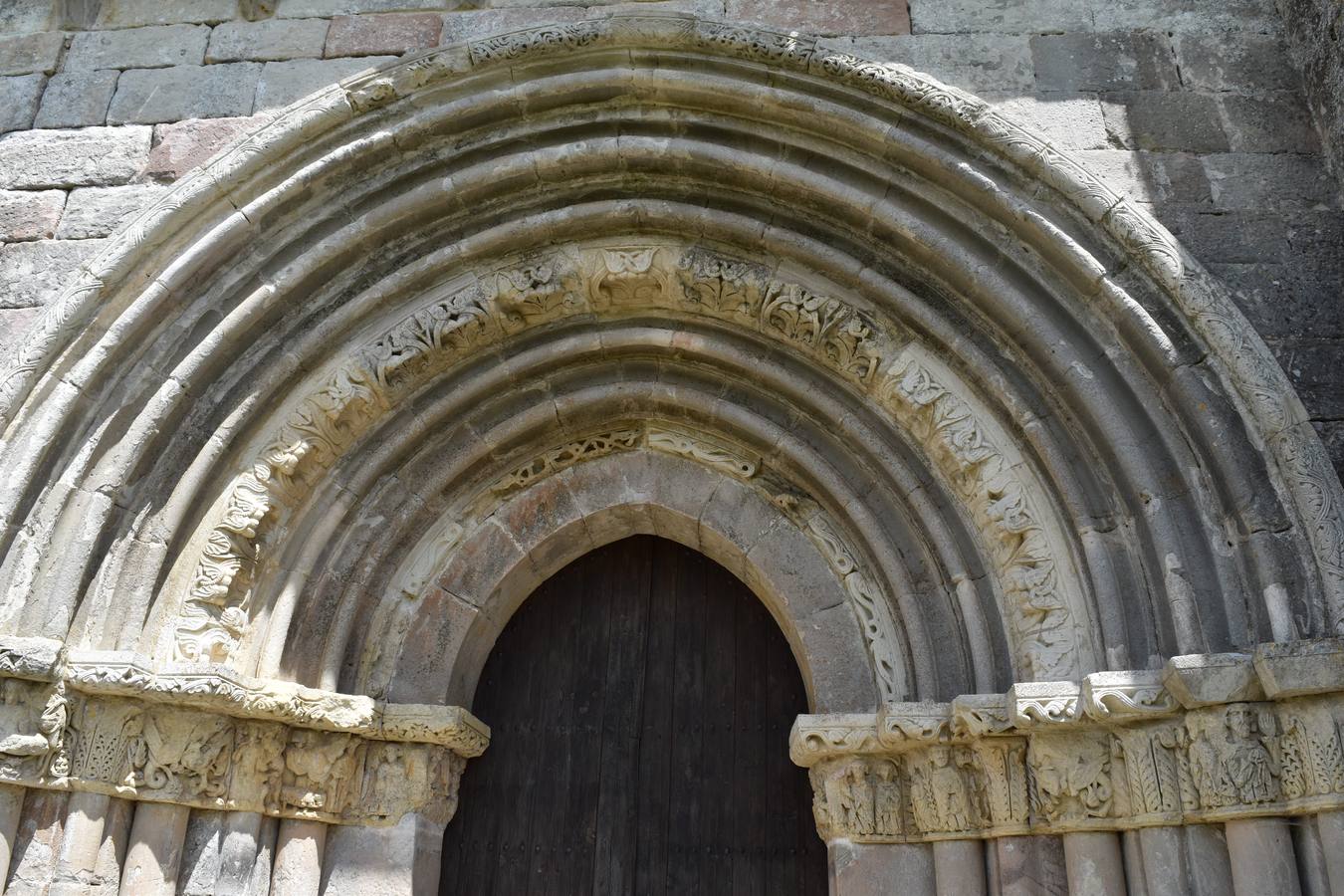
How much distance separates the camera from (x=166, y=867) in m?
3.44

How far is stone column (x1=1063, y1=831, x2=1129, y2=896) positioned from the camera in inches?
122

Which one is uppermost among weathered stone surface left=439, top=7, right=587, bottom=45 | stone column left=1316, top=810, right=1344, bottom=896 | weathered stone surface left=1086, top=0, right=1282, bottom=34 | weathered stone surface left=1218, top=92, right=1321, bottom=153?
weathered stone surface left=439, top=7, right=587, bottom=45

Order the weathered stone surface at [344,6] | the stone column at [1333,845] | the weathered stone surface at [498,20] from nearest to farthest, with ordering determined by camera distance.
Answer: the stone column at [1333,845]
the weathered stone surface at [498,20]
the weathered stone surface at [344,6]

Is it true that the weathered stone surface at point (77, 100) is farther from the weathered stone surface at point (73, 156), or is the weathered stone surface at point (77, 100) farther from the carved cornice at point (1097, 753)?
the carved cornice at point (1097, 753)


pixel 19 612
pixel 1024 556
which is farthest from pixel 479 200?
pixel 1024 556

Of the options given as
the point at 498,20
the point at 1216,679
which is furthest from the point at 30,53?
the point at 1216,679

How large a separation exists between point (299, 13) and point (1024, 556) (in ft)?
11.5

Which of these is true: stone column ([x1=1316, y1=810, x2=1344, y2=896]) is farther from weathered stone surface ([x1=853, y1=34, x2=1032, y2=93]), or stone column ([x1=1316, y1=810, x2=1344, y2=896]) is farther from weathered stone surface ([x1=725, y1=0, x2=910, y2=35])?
weathered stone surface ([x1=725, y1=0, x2=910, y2=35])

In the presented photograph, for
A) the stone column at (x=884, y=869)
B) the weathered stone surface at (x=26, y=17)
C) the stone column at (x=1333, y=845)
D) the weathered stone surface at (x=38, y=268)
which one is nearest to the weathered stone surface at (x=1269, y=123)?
the stone column at (x=1333, y=845)

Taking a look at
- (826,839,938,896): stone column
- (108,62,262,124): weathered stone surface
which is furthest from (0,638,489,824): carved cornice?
(108,62,262,124): weathered stone surface

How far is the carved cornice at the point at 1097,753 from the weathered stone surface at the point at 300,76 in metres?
3.00

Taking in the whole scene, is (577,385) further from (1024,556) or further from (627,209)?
(1024,556)

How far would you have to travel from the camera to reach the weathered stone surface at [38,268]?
3.84m

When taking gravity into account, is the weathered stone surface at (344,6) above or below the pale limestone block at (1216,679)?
above
